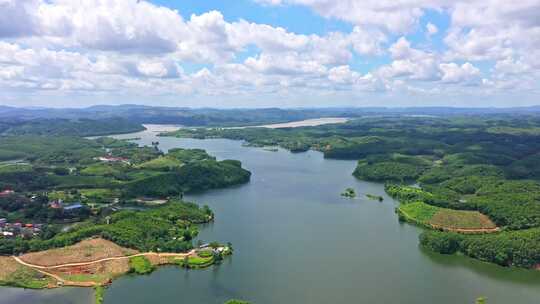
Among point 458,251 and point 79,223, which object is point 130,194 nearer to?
point 79,223

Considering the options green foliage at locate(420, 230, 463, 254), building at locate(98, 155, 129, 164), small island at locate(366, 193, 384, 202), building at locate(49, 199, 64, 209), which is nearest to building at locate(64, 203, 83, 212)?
building at locate(49, 199, 64, 209)

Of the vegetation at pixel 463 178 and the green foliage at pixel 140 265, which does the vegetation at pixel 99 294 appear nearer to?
the green foliage at pixel 140 265

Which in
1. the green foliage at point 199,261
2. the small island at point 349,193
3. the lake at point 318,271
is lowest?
the lake at point 318,271

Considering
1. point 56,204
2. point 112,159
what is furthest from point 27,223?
point 112,159

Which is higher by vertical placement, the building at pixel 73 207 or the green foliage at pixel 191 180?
the green foliage at pixel 191 180

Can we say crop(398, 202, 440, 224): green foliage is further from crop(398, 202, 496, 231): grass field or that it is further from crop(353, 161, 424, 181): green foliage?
crop(353, 161, 424, 181): green foliage

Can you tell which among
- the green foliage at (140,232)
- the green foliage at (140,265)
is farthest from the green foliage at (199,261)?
the green foliage at (140,265)

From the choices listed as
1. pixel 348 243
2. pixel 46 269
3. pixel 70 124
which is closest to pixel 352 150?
pixel 348 243
